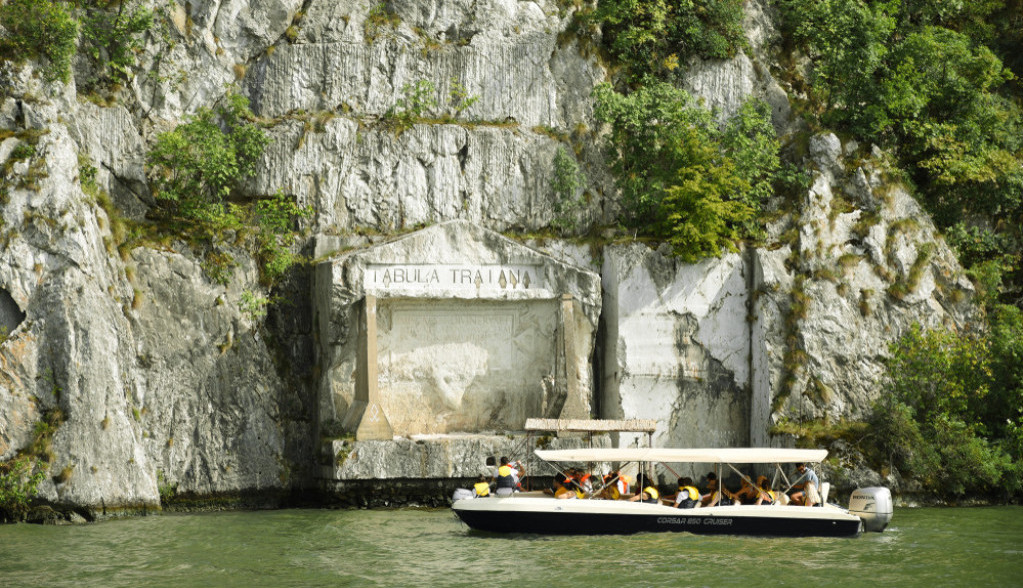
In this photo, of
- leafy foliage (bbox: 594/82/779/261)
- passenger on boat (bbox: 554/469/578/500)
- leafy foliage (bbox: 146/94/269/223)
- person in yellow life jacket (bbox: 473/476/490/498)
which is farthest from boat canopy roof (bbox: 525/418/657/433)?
leafy foliage (bbox: 146/94/269/223)

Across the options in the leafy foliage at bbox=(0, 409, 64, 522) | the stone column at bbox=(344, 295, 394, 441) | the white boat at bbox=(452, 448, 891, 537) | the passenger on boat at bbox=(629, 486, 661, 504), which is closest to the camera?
the white boat at bbox=(452, 448, 891, 537)

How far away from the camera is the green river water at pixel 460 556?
61.2 ft

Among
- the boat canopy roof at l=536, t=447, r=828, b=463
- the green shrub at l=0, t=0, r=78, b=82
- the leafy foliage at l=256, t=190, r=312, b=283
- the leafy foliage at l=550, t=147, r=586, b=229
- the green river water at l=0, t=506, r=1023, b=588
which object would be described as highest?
the green shrub at l=0, t=0, r=78, b=82

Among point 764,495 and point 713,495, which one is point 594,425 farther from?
point 764,495

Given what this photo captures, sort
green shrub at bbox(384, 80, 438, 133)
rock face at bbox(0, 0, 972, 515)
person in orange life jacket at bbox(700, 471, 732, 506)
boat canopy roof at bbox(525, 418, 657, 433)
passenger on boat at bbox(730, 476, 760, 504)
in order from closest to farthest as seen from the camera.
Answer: person in orange life jacket at bbox(700, 471, 732, 506) → passenger on boat at bbox(730, 476, 760, 504) → boat canopy roof at bbox(525, 418, 657, 433) → rock face at bbox(0, 0, 972, 515) → green shrub at bbox(384, 80, 438, 133)

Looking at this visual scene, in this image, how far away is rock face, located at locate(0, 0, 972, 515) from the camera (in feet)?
89.2

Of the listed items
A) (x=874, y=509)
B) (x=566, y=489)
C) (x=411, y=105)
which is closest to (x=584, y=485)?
(x=566, y=489)

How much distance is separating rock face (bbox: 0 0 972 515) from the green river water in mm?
3116

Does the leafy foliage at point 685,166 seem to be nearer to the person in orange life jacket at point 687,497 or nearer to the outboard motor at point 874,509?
the person in orange life jacket at point 687,497

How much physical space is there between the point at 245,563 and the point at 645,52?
706 inches

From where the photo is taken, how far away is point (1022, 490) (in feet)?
94.0

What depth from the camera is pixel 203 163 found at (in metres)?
28.7

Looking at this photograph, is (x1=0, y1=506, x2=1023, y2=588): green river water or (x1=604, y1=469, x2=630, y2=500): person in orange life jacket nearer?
(x1=0, y1=506, x2=1023, y2=588): green river water

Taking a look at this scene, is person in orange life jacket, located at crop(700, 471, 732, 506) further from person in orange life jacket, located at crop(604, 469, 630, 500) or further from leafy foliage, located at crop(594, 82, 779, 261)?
leafy foliage, located at crop(594, 82, 779, 261)
